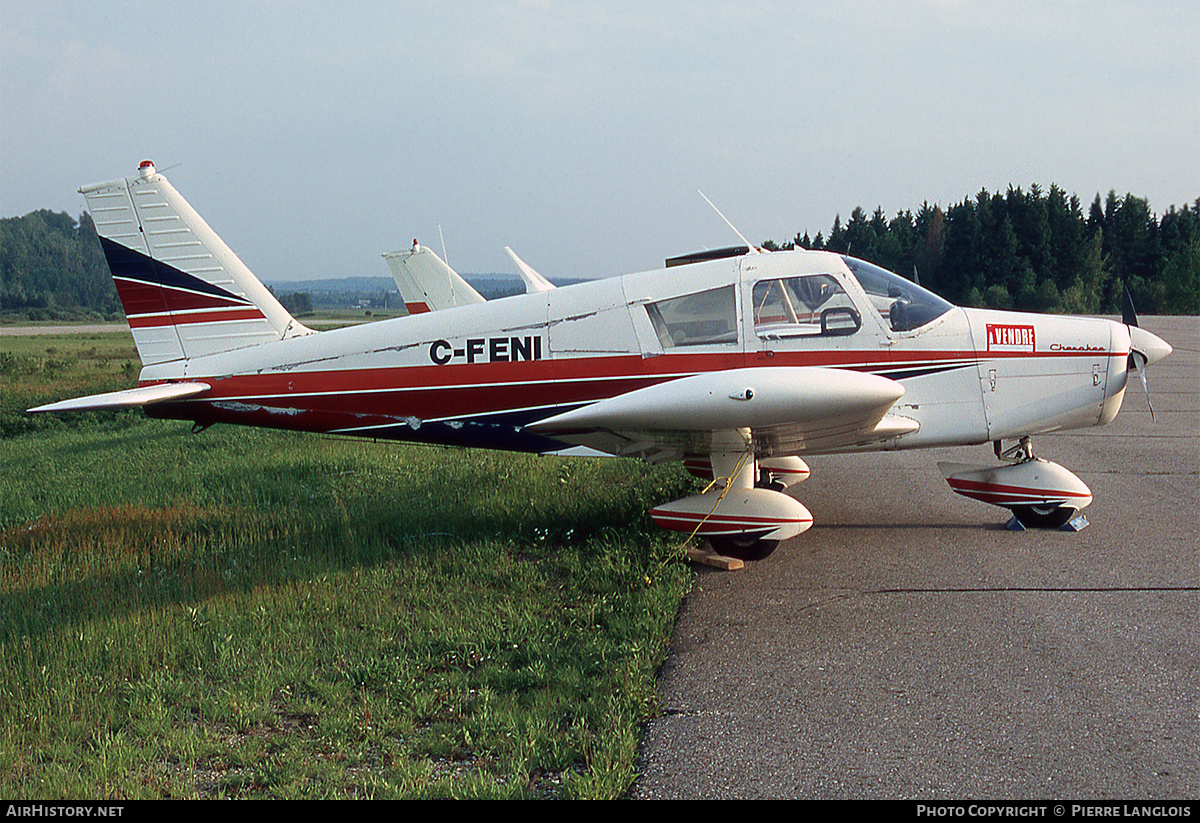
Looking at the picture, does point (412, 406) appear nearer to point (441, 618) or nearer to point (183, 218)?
point (441, 618)

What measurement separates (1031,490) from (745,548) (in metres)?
2.44

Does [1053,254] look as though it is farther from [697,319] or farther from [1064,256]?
[697,319]

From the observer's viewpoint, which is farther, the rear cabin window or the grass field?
the rear cabin window

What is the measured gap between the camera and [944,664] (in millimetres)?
4590

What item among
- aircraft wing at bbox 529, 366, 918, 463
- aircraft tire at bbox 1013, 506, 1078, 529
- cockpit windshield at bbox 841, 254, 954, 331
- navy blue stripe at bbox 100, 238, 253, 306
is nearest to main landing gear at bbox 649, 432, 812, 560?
aircraft wing at bbox 529, 366, 918, 463

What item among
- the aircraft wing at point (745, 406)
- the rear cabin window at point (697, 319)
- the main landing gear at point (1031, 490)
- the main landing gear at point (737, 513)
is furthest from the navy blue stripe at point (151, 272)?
the main landing gear at point (1031, 490)

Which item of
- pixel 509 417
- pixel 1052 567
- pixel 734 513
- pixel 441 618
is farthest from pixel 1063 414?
pixel 441 618

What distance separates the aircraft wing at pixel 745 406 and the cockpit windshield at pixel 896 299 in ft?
3.21

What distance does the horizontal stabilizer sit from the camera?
6.30 metres

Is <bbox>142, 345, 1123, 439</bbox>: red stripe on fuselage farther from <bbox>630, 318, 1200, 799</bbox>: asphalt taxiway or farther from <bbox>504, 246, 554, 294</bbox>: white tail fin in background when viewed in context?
<bbox>504, 246, 554, 294</bbox>: white tail fin in background

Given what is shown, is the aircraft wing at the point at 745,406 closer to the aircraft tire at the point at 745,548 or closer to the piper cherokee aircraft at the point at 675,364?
the piper cherokee aircraft at the point at 675,364

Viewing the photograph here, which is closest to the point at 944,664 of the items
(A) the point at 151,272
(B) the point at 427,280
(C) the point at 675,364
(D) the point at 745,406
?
(D) the point at 745,406

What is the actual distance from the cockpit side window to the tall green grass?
73.0 inches

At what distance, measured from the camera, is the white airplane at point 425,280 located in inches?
661
